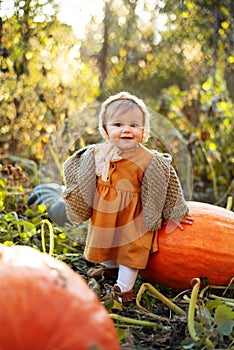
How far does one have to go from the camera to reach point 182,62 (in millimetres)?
4824

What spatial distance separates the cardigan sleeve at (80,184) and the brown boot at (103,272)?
0.84ft

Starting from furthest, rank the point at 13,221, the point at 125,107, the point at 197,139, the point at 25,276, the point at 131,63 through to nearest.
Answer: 1. the point at 131,63
2. the point at 197,139
3. the point at 13,221
4. the point at 125,107
5. the point at 25,276

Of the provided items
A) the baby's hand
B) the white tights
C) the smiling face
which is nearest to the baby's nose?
the smiling face

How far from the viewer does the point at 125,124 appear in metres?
2.18

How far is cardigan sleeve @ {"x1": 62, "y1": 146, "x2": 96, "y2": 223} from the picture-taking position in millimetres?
2262

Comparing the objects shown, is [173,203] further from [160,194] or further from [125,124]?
[125,124]

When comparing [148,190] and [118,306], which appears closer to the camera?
[118,306]

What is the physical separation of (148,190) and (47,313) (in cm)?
108

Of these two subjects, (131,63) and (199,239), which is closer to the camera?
(199,239)

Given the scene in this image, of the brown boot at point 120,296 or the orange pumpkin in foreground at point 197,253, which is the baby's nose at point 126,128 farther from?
the brown boot at point 120,296

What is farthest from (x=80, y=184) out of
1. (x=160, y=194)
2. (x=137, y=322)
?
(x=137, y=322)

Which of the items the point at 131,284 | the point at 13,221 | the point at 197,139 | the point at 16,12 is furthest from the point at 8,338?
the point at 197,139

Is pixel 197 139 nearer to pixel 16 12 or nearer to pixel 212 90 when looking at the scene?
pixel 212 90

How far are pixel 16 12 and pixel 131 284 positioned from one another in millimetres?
1966
